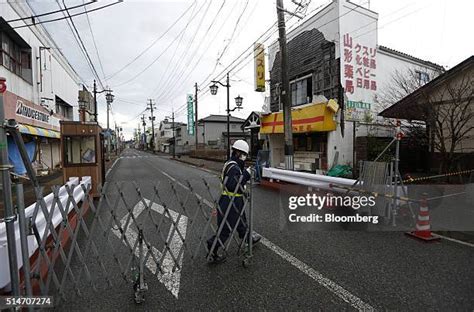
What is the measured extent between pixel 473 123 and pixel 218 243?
10.4m

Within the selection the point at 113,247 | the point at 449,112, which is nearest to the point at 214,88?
the point at 449,112

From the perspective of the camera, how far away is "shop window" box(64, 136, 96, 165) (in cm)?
841

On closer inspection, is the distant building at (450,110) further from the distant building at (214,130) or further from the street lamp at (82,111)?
the distant building at (214,130)

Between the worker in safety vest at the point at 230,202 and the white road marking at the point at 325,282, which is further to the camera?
the worker in safety vest at the point at 230,202

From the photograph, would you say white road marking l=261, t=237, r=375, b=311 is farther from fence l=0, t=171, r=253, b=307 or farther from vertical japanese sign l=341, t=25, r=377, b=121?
vertical japanese sign l=341, t=25, r=377, b=121

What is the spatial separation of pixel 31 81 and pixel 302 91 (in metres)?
14.6

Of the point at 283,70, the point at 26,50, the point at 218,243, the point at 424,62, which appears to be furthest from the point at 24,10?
the point at 424,62

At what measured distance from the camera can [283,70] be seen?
1023cm

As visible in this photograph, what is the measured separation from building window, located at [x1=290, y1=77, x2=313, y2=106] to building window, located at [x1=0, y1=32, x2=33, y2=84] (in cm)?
1389

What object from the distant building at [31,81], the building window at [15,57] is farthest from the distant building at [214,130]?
the building window at [15,57]

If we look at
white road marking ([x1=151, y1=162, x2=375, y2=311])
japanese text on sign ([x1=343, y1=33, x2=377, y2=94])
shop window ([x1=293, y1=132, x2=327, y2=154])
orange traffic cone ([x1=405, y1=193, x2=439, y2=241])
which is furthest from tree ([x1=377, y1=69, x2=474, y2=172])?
white road marking ([x1=151, y1=162, x2=375, y2=311])

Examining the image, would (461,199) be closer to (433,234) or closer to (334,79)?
(433,234)

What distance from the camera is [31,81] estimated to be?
13.6 m

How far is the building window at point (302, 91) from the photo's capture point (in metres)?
14.5
